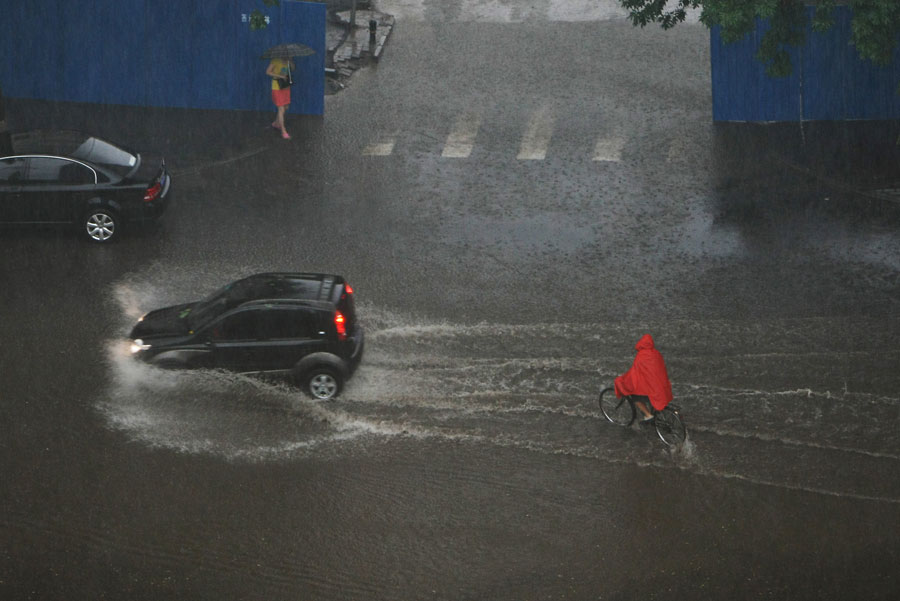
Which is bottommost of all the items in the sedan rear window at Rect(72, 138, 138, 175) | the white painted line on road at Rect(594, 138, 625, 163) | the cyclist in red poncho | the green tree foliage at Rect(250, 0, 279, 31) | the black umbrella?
the cyclist in red poncho

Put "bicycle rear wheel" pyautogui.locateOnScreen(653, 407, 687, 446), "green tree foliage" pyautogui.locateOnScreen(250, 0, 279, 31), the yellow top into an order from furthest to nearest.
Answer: the yellow top → "green tree foliage" pyautogui.locateOnScreen(250, 0, 279, 31) → "bicycle rear wheel" pyautogui.locateOnScreen(653, 407, 687, 446)

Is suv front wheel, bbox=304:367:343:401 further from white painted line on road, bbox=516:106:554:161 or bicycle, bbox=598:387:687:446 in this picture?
white painted line on road, bbox=516:106:554:161

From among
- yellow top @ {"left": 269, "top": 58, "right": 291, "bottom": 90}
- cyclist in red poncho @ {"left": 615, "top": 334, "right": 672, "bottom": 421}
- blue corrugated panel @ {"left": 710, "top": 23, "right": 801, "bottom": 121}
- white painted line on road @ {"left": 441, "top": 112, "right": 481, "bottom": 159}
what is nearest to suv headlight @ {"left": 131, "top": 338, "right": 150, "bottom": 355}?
cyclist in red poncho @ {"left": 615, "top": 334, "right": 672, "bottom": 421}

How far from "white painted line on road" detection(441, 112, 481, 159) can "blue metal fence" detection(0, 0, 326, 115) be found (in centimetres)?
311

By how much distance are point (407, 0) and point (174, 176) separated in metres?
11.5

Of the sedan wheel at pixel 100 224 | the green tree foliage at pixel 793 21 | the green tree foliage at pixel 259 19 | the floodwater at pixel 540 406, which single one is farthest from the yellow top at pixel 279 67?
the floodwater at pixel 540 406

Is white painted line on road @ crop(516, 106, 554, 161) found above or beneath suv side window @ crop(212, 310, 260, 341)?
above

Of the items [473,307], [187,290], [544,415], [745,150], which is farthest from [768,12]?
[187,290]

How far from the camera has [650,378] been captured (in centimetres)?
1198

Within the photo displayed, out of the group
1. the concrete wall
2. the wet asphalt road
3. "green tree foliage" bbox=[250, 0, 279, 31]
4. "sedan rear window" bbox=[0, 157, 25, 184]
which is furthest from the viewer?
the concrete wall

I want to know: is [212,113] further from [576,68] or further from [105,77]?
[576,68]

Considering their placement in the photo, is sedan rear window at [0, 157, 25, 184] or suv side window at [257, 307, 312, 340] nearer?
suv side window at [257, 307, 312, 340]

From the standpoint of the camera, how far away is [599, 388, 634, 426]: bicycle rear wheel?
12.7 meters

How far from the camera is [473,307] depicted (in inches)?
603
